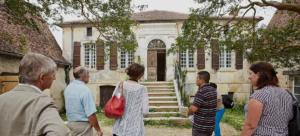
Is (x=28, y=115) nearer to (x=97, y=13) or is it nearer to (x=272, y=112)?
(x=272, y=112)

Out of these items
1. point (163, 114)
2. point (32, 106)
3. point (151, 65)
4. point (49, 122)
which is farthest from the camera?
point (151, 65)

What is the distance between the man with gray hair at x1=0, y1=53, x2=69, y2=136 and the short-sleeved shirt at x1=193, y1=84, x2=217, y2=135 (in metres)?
3.63

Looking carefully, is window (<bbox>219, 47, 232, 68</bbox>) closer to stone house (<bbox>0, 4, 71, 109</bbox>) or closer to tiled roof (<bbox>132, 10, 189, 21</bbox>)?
tiled roof (<bbox>132, 10, 189, 21</bbox>)

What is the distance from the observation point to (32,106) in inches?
96.4

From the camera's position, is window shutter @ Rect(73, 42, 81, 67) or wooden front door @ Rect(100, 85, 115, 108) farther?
window shutter @ Rect(73, 42, 81, 67)

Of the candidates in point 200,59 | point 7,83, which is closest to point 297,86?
point 200,59

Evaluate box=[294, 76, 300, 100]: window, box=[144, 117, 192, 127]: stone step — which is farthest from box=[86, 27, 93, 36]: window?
box=[294, 76, 300, 100]: window

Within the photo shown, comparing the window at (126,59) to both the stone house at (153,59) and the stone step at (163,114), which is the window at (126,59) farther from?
the stone step at (163,114)

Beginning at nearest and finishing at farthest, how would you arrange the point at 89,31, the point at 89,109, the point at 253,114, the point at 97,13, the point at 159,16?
1. the point at 253,114
2. the point at 89,109
3. the point at 97,13
4. the point at 89,31
5. the point at 159,16

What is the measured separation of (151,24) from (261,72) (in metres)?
21.7

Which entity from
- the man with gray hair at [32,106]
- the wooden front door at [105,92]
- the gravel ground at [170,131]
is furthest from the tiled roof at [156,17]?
the man with gray hair at [32,106]

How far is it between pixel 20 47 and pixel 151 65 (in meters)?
10.8

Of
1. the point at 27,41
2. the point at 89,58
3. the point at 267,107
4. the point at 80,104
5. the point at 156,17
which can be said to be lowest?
the point at 80,104

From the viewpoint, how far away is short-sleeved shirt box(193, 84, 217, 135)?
6.10m
